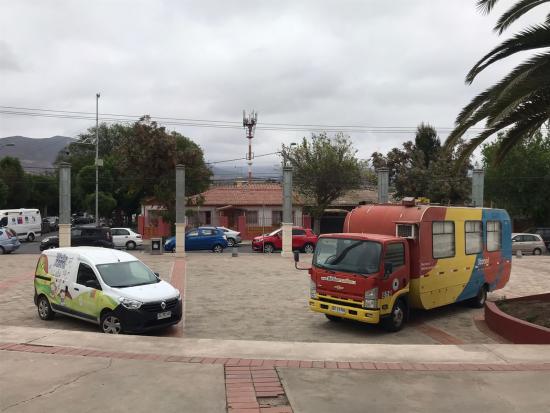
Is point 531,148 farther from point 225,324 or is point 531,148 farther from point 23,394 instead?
point 23,394

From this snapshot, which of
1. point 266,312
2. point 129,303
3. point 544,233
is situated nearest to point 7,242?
point 266,312

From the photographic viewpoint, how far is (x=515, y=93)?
10.0 m

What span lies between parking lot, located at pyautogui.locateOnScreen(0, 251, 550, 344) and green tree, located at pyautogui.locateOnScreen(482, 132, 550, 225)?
18.9 metres

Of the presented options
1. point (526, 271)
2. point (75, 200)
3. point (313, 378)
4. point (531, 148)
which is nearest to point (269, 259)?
point (526, 271)

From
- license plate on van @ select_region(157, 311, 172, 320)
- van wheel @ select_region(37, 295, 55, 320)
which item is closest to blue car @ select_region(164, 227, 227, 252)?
van wheel @ select_region(37, 295, 55, 320)

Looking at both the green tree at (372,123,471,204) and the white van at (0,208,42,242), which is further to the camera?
the green tree at (372,123,471,204)

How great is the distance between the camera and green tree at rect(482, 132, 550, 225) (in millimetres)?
38719

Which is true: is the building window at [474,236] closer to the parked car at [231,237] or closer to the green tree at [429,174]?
the parked car at [231,237]

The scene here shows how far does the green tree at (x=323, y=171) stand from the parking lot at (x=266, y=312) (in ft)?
61.8

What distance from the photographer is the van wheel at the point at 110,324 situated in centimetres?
1022

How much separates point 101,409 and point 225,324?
6.56 meters

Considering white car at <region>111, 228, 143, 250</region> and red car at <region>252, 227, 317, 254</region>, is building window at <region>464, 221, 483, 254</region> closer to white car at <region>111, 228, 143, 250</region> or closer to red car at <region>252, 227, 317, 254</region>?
red car at <region>252, 227, 317, 254</region>

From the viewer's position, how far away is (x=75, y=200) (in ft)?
213

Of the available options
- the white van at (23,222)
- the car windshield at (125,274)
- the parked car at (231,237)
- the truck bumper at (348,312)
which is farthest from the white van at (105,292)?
the white van at (23,222)
